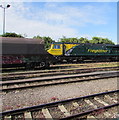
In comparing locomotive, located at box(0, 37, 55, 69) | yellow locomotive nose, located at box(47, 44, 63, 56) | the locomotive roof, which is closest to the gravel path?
locomotive, located at box(0, 37, 55, 69)

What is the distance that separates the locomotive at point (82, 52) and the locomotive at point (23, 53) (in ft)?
21.7

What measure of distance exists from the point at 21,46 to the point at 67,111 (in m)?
9.16

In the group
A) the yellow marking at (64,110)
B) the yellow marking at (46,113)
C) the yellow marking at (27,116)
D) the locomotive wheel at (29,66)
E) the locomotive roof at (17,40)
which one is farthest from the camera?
the locomotive wheel at (29,66)

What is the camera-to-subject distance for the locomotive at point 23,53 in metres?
11.5

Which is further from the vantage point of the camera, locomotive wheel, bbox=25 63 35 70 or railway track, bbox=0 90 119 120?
locomotive wheel, bbox=25 63 35 70

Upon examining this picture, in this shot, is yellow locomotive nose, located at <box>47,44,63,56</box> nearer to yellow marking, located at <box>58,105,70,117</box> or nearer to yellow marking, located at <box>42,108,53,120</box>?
yellow marking, located at <box>58,105,70,117</box>

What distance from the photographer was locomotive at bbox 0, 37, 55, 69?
11.5 metres

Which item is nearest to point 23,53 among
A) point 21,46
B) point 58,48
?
point 21,46

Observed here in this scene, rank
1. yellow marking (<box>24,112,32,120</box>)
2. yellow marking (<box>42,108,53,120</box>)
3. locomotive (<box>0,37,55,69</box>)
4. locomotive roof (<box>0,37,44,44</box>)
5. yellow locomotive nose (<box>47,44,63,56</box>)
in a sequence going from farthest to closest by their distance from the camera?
yellow locomotive nose (<box>47,44,63,56</box>), locomotive roof (<box>0,37,44,44</box>), locomotive (<box>0,37,55,69</box>), yellow marking (<box>42,108,53,120</box>), yellow marking (<box>24,112,32,120</box>)

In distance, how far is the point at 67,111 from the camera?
446 centimetres

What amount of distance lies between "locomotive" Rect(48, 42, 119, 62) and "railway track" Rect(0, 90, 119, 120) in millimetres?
14690

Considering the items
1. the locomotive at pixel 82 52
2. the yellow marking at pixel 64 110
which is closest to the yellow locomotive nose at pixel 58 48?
the locomotive at pixel 82 52

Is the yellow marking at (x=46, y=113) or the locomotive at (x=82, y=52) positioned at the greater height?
the locomotive at (x=82, y=52)

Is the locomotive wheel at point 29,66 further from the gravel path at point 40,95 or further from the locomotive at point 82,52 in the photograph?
the locomotive at point 82,52
